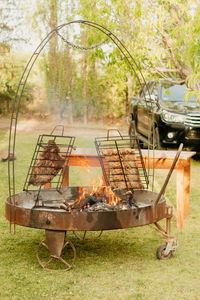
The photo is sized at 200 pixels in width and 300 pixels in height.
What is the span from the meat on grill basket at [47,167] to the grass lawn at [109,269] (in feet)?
2.21

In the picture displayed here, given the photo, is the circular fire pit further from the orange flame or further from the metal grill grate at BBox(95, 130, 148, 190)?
the metal grill grate at BBox(95, 130, 148, 190)

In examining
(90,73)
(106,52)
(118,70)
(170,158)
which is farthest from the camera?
(90,73)

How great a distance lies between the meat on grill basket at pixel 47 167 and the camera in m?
4.18

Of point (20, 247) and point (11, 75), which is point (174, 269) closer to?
point (20, 247)

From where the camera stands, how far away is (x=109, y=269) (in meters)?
3.71

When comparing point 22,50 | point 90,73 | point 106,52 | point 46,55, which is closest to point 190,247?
point 106,52

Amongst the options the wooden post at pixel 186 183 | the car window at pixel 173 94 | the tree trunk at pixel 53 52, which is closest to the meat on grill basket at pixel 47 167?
the wooden post at pixel 186 183

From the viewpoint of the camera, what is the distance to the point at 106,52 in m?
8.29

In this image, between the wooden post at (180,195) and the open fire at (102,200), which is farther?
the wooden post at (180,195)

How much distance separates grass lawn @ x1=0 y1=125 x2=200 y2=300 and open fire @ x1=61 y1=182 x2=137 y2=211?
0.51 meters

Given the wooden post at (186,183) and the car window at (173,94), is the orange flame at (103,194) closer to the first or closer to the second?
the wooden post at (186,183)

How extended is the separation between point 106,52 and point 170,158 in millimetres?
3831

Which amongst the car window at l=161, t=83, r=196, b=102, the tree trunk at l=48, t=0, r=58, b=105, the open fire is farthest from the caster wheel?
the tree trunk at l=48, t=0, r=58, b=105

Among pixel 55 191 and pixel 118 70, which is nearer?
pixel 55 191
